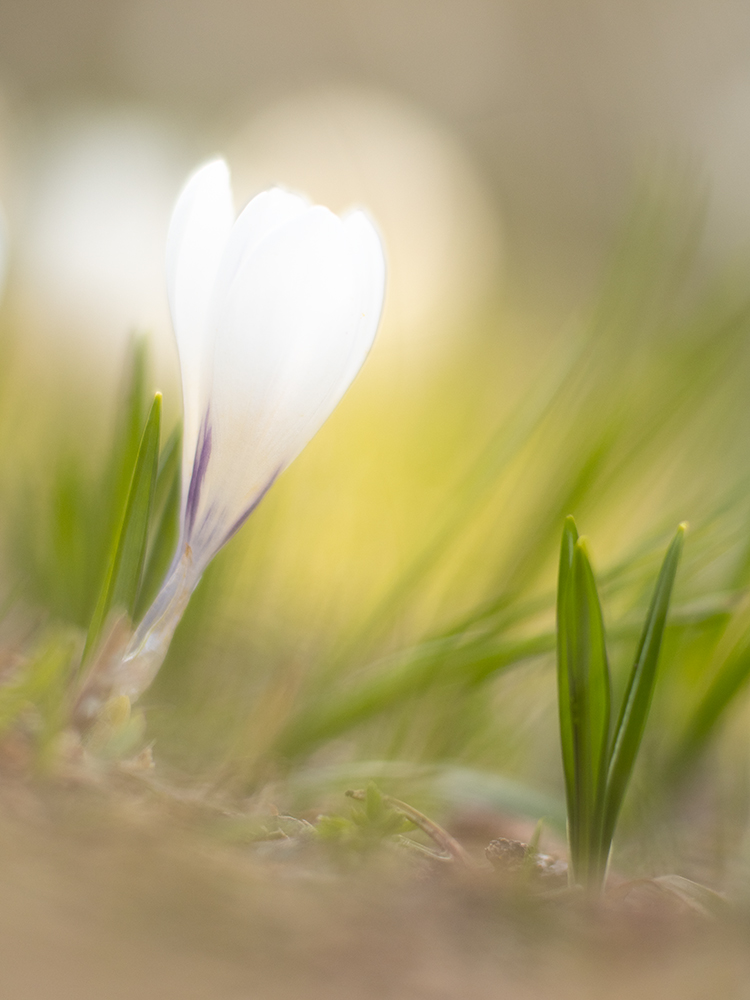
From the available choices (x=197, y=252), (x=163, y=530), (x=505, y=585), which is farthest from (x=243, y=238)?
(x=505, y=585)

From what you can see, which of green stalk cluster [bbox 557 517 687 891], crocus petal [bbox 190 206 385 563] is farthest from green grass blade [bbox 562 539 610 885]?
crocus petal [bbox 190 206 385 563]

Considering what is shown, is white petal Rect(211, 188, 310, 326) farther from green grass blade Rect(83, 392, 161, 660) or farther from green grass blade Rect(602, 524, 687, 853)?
green grass blade Rect(602, 524, 687, 853)

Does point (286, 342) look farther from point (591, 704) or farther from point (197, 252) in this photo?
point (591, 704)

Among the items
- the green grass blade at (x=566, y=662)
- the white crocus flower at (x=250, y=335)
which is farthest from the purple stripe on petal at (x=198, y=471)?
the green grass blade at (x=566, y=662)

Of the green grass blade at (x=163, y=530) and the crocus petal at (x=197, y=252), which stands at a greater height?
the crocus petal at (x=197, y=252)

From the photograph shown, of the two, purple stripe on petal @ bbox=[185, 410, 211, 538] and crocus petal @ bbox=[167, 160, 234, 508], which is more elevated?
crocus petal @ bbox=[167, 160, 234, 508]

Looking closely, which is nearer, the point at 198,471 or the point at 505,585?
the point at 198,471

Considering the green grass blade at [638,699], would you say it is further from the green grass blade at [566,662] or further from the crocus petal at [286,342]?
the crocus petal at [286,342]
